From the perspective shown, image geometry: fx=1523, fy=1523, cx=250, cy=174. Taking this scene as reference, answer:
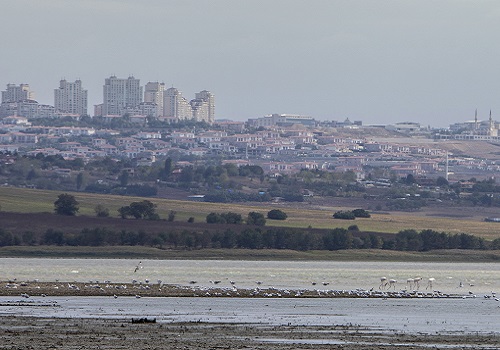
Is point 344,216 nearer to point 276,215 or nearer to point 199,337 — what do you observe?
point 276,215

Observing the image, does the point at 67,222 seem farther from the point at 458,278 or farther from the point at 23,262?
the point at 458,278

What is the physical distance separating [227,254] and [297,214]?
1106 inches

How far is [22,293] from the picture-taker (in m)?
47.4

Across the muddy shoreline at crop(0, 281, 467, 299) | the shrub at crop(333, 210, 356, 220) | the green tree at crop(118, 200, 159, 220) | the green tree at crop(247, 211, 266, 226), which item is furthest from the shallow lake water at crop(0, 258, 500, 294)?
the shrub at crop(333, 210, 356, 220)

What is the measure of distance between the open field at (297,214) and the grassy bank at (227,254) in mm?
10223

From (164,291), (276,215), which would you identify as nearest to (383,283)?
(164,291)

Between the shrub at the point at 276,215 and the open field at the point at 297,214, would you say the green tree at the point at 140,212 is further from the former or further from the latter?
the shrub at the point at 276,215

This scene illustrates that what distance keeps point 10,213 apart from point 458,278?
112ft

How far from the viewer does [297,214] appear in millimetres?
108812

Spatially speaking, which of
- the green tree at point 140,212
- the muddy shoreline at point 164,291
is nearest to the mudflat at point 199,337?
the muddy shoreline at point 164,291

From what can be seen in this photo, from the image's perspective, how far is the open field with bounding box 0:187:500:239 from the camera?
97375 millimetres

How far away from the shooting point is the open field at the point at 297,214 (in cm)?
9738

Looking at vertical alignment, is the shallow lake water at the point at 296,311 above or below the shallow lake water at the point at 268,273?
above

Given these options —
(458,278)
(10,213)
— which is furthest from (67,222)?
(458,278)
